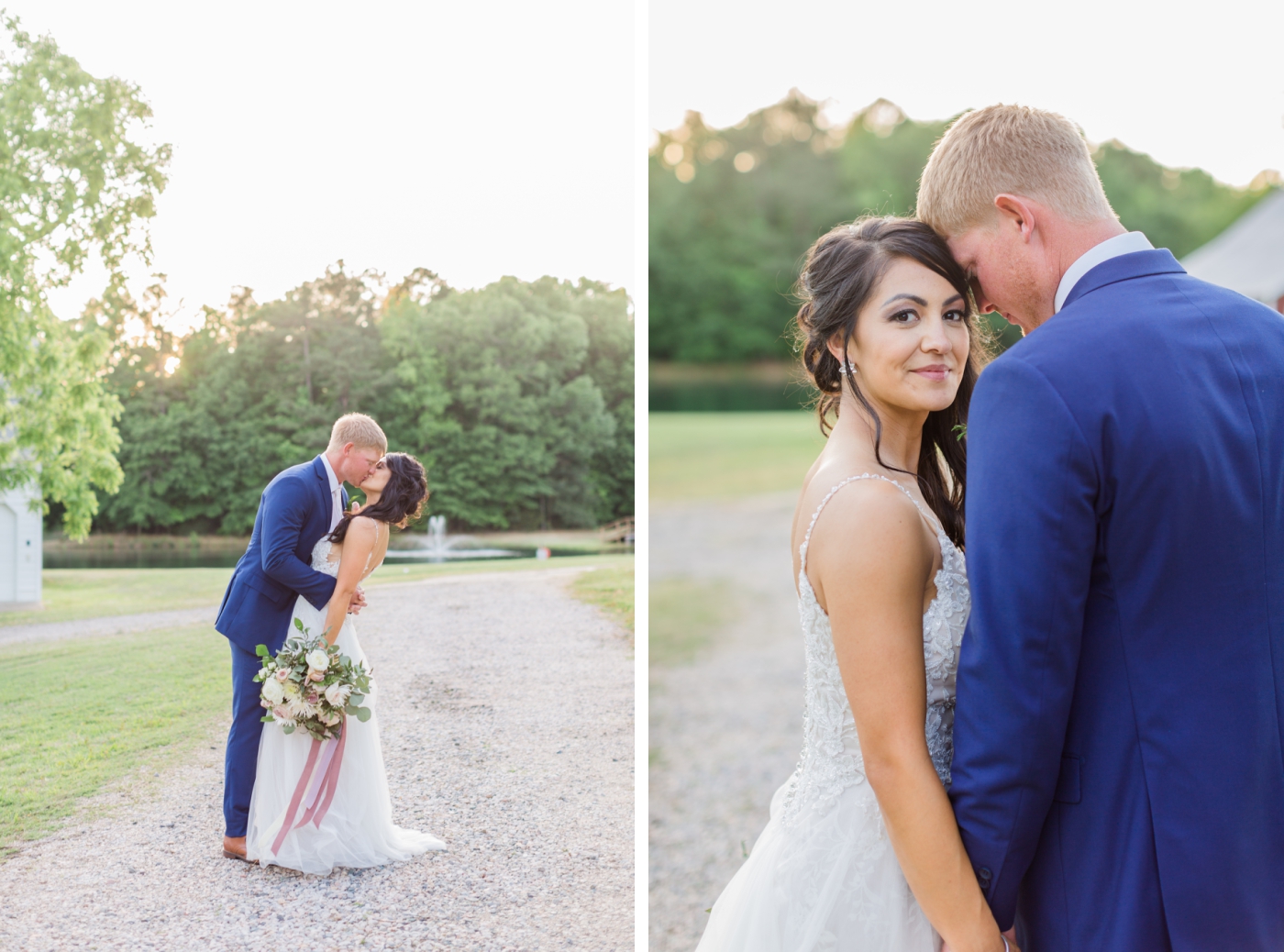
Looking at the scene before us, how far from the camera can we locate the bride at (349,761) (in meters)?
3.60

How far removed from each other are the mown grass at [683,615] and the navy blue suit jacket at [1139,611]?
6888 millimetres

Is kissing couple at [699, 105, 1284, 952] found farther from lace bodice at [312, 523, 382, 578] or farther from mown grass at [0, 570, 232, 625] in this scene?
mown grass at [0, 570, 232, 625]

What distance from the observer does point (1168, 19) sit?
12773mm

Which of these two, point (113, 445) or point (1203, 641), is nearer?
→ point (1203, 641)

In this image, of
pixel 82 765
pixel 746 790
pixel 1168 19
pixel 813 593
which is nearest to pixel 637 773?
pixel 746 790

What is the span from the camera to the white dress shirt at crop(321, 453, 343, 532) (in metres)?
3.67

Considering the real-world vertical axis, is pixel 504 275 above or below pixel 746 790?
above

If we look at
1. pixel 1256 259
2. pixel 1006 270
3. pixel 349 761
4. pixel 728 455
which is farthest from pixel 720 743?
pixel 728 455

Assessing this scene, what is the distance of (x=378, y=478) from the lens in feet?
12.6

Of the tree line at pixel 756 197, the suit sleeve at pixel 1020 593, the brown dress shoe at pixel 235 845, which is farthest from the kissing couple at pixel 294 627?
the tree line at pixel 756 197

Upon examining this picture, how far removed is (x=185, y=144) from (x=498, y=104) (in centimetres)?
147

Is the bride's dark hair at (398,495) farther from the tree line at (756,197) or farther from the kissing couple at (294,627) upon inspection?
the tree line at (756,197)

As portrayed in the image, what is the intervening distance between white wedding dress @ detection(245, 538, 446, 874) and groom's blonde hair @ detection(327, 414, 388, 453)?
45 centimetres

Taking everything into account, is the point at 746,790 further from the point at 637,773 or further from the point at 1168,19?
the point at 1168,19
